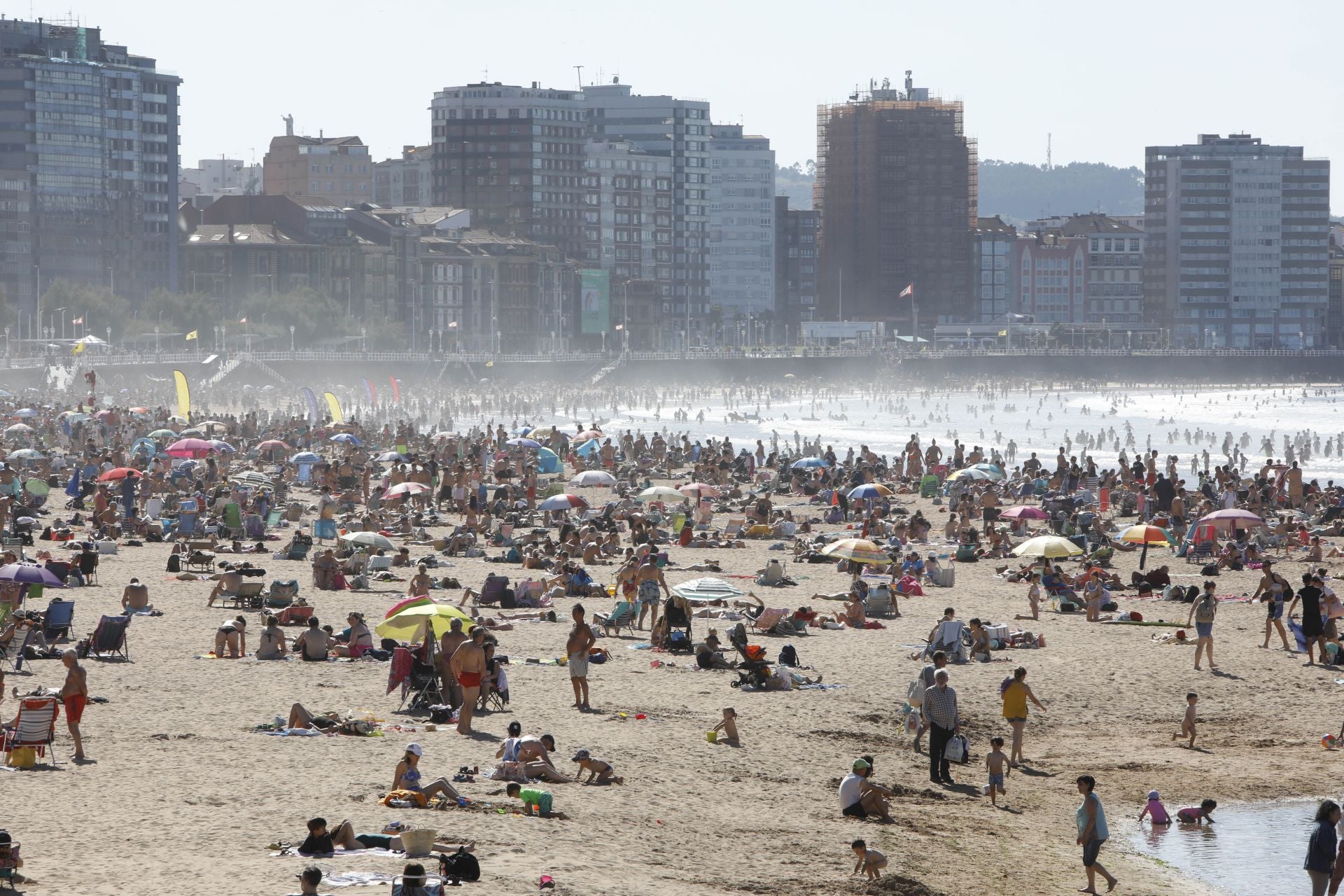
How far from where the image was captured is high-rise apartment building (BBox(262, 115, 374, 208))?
470 ft

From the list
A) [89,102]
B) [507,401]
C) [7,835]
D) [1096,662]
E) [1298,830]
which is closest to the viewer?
[7,835]

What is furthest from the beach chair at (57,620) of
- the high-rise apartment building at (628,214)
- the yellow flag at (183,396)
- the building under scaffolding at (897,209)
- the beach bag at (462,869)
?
the building under scaffolding at (897,209)

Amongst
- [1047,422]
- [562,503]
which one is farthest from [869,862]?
[1047,422]

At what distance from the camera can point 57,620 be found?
17.9 metres

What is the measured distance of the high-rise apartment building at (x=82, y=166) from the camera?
366 ft

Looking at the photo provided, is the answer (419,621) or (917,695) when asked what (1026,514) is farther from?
(419,621)

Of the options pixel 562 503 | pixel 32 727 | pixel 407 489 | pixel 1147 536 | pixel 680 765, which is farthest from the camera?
pixel 407 489

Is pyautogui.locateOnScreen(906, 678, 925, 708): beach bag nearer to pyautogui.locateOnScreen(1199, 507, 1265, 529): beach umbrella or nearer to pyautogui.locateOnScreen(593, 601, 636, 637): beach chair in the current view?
pyautogui.locateOnScreen(593, 601, 636, 637): beach chair

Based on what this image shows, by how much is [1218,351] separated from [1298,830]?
142978 millimetres

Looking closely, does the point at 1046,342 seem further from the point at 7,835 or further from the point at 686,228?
the point at 7,835

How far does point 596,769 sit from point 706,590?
6.06m

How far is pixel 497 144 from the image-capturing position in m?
144

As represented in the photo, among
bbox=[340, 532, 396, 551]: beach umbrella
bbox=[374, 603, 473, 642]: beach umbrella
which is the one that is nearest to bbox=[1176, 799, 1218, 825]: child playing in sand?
bbox=[374, 603, 473, 642]: beach umbrella

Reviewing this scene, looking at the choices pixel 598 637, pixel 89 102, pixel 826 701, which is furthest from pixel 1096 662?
pixel 89 102
